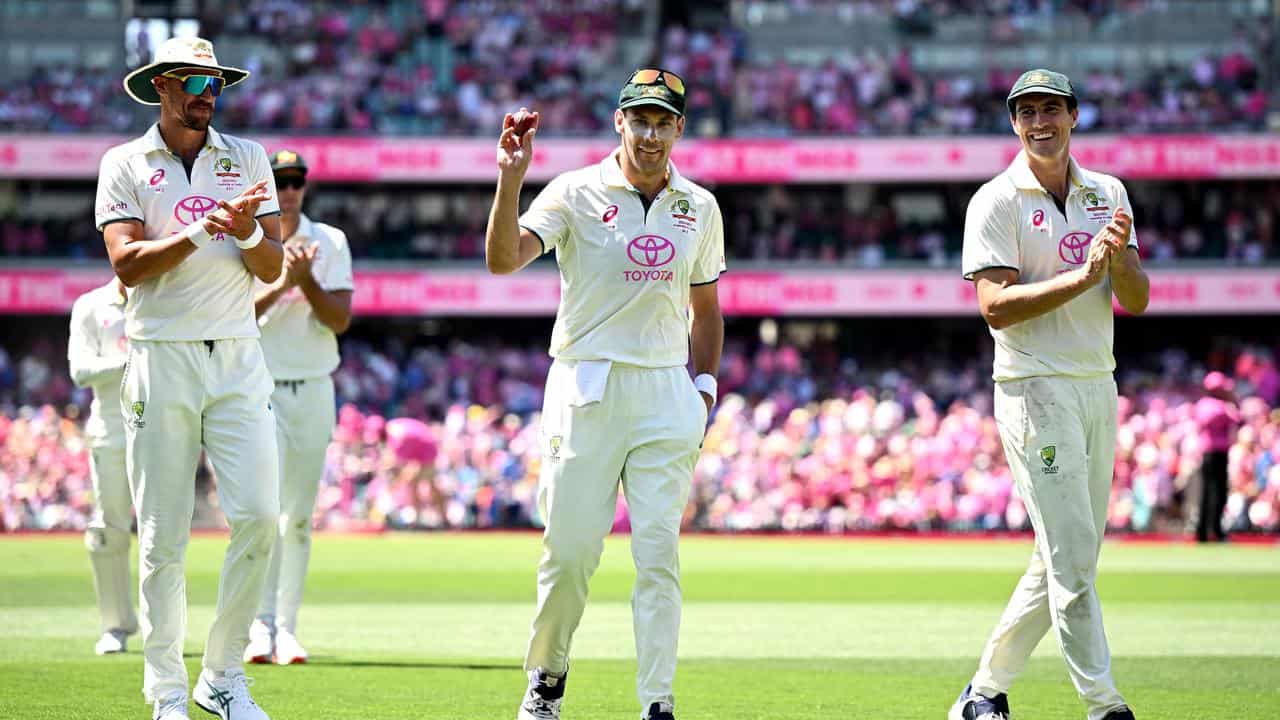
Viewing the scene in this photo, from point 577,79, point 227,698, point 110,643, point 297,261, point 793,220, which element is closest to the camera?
point 227,698

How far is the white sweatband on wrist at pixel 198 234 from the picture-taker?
723 cm

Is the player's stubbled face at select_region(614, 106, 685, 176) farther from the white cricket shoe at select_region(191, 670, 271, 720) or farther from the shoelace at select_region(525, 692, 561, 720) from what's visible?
the white cricket shoe at select_region(191, 670, 271, 720)

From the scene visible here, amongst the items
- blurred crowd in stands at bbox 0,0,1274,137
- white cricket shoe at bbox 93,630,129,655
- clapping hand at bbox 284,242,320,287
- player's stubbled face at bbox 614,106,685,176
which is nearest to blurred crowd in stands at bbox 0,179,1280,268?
blurred crowd in stands at bbox 0,0,1274,137

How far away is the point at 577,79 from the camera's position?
4178 centimetres

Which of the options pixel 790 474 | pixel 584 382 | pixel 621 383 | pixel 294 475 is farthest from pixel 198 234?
pixel 790 474

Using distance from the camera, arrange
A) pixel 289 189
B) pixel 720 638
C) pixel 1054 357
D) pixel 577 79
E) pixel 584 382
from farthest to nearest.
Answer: pixel 577 79
pixel 720 638
pixel 289 189
pixel 1054 357
pixel 584 382

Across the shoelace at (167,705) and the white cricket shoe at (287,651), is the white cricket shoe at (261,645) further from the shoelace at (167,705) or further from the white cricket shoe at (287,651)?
the shoelace at (167,705)

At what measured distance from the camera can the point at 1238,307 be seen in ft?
127

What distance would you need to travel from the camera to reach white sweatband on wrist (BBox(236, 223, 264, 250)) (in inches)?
290

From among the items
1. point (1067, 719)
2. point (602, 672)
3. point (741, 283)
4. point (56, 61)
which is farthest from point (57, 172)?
point (1067, 719)

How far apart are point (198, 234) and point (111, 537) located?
160 inches

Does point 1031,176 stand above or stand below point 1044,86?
below

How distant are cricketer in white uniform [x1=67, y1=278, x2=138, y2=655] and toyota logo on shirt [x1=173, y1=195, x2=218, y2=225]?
3130 millimetres

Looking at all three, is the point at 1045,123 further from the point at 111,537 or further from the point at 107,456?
the point at 111,537
